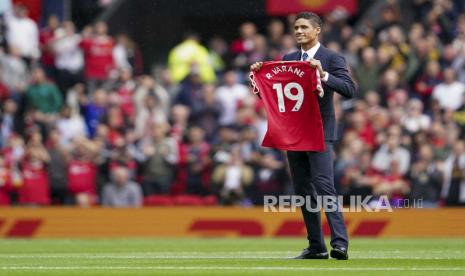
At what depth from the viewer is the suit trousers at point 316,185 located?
11844mm

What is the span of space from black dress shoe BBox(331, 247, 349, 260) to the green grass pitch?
0.45 ft

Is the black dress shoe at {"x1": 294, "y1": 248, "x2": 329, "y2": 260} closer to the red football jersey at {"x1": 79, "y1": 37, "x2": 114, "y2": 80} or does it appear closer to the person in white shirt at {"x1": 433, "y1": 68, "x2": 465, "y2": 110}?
the person in white shirt at {"x1": 433, "y1": 68, "x2": 465, "y2": 110}

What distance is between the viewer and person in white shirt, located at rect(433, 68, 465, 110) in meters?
21.7

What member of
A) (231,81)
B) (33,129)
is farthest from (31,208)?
(231,81)

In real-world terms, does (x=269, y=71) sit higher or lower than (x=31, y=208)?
higher

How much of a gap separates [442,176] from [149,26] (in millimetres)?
8254

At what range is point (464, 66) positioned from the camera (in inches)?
873

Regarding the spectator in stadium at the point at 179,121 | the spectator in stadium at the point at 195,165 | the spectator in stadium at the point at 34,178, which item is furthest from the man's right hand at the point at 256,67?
the spectator in stadium at the point at 34,178

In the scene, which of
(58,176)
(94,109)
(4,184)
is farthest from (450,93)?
(4,184)

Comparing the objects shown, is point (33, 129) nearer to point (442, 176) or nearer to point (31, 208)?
point (31, 208)

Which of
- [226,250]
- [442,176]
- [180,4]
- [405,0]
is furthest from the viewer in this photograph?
[180,4]

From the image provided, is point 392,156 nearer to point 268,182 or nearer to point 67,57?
point 268,182

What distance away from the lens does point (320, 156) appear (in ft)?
39.4

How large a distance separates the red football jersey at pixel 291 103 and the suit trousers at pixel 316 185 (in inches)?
6.3
